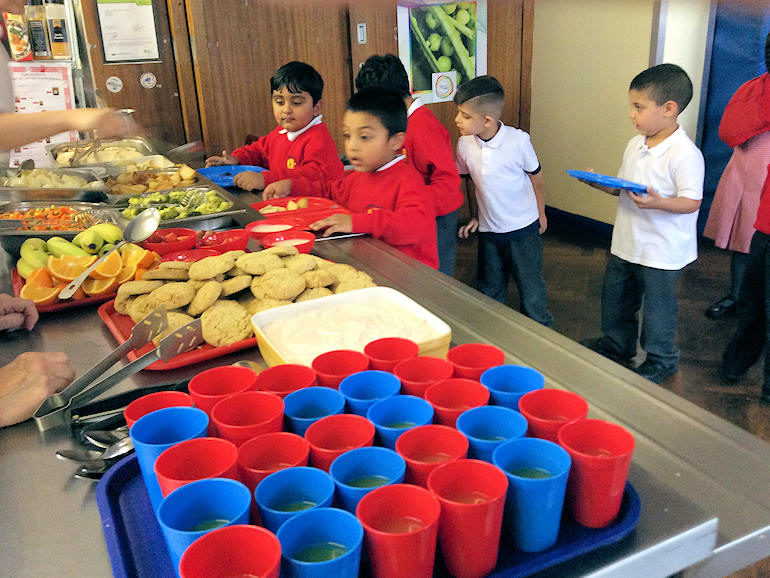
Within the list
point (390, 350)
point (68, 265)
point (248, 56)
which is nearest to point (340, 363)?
point (390, 350)

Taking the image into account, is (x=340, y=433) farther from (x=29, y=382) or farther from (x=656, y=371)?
(x=656, y=371)

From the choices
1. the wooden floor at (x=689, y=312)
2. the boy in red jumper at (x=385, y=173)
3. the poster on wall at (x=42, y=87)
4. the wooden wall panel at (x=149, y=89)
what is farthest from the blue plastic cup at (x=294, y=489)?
the poster on wall at (x=42, y=87)

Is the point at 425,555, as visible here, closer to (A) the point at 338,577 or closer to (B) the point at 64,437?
(A) the point at 338,577

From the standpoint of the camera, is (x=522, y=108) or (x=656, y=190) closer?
(x=656, y=190)

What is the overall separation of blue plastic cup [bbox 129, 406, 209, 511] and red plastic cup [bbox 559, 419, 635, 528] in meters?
0.38

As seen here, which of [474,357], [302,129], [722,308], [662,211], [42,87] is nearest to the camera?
[474,357]

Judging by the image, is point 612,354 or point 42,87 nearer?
point 612,354

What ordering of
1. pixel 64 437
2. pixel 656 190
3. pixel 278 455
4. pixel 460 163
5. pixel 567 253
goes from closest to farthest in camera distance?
pixel 278 455, pixel 64 437, pixel 656 190, pixel 460 163, pixel 567 253

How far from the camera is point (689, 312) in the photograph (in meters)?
3.21

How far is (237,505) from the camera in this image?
56 centimetres

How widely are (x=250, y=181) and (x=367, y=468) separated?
6.20 ft

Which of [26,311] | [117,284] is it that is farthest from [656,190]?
[26,311]

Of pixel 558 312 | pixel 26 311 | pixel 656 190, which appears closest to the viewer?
pixel 26 311

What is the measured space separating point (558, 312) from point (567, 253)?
3.61 ft
